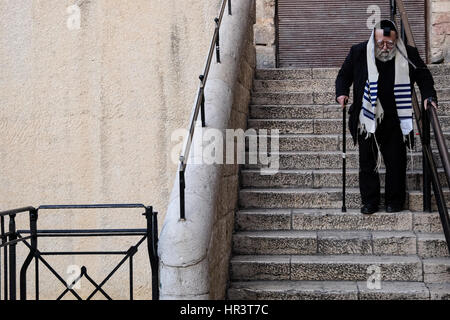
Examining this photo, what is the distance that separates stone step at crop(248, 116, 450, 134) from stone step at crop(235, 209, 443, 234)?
1242 millimetres

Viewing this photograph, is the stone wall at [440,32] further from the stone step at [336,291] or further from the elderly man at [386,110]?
the stone step at [336,291]

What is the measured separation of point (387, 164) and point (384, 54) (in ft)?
2.98

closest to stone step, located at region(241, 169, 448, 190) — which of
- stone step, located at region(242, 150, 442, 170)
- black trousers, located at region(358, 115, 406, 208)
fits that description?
stone step, located at region(242, 150, 442, 170)

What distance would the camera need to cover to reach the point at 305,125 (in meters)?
6.23

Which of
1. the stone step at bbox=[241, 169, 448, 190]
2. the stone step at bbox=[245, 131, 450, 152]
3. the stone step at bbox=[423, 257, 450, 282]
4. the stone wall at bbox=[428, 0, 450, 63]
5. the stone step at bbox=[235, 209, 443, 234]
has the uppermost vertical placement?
the stone wall at bbox=[428, 0, 450, 63]

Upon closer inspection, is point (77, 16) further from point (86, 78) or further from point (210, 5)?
point (210, 5)

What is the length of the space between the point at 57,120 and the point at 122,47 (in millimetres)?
1190

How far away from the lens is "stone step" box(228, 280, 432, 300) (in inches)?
174

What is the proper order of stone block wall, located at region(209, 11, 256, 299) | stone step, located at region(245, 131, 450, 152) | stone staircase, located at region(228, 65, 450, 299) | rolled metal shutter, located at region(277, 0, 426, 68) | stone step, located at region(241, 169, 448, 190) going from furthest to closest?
rolled metal shutter, located at region(277, 0, 426, 68) < stone step, located at region(245, 131, 450, 152) < stone step, located at region(241, 169, 448, 190) < stone staircase, located at region(228, 65, 450, 299) < stone block wall, located at region(209, 11, 256, 299)

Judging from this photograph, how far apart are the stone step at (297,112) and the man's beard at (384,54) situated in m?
1.22

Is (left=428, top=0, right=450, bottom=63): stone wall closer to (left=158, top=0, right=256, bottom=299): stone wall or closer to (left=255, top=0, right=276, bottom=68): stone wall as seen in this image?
(left=255, top=0, right=276, bottom=68): stone wall

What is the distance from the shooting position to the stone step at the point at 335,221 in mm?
5035

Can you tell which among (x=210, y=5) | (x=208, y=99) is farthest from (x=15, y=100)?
(x=208, y=99)

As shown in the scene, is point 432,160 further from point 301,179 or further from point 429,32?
point 429,32
